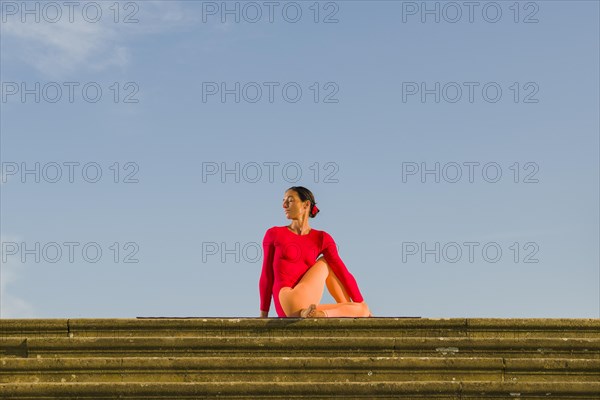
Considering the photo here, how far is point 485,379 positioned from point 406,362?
766 mm

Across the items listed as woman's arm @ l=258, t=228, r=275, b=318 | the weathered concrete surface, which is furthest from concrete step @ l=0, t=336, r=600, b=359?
woman's arm @ l=258, t=228, r=275, b=318

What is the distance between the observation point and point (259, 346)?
947 centimetres

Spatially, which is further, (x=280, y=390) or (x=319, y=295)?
(x=319, y=295)

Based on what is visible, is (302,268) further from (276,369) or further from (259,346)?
(276,369)

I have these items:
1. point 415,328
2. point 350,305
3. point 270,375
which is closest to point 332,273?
point 350,305

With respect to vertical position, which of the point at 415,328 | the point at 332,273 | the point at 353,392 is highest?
the point at 332,273

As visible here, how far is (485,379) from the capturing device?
9250mm

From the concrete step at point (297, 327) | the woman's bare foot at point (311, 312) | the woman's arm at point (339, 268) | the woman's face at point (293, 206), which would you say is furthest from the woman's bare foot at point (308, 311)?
the woman's face at point (293, 206)

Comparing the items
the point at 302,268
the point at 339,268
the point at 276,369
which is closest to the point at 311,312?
the point at 302,268

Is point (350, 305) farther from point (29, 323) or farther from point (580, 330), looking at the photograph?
point (29, 323)

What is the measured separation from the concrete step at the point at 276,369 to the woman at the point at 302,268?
218 centimetres

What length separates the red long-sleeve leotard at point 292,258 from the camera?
11.7m

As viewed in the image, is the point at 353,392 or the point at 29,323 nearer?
the point at 353,392

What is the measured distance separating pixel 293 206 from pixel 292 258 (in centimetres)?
69
